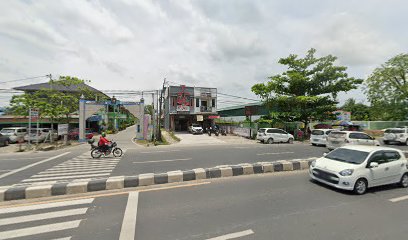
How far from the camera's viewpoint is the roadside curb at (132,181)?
6026mm

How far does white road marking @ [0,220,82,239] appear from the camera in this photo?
3939mm

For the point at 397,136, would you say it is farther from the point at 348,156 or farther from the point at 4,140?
the point at 4,140

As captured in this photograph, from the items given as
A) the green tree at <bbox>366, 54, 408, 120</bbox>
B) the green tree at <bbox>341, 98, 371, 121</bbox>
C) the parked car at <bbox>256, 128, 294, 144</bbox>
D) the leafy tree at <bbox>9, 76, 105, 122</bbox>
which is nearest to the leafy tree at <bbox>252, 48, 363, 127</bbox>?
the parked car at <bbox>256, 128, 294, 144</bbox>

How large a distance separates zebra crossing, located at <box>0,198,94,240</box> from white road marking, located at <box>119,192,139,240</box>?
0.93 m

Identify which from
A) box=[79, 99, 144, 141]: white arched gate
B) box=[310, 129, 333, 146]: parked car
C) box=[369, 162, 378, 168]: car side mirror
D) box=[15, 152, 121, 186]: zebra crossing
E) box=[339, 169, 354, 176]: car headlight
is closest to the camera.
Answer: box=[339, 169, 354, 176]: car headlight

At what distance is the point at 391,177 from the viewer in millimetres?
7188

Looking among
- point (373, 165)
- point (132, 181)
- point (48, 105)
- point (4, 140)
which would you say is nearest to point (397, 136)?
point (373, 165)

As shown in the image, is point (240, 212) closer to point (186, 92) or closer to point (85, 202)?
point (85, 202)

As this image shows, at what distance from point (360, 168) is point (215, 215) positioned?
5.03 meters

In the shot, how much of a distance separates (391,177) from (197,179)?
6718 millimetres

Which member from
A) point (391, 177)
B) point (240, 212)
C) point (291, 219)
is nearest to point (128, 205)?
point (240, 212)

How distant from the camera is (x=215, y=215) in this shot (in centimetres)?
482

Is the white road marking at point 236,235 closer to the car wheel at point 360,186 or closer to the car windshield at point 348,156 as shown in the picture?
the car wheel at point 360,186

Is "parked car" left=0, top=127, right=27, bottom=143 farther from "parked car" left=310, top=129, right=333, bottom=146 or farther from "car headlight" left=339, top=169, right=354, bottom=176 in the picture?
"parked car" left=310, top=129, right=333, bottom=146
